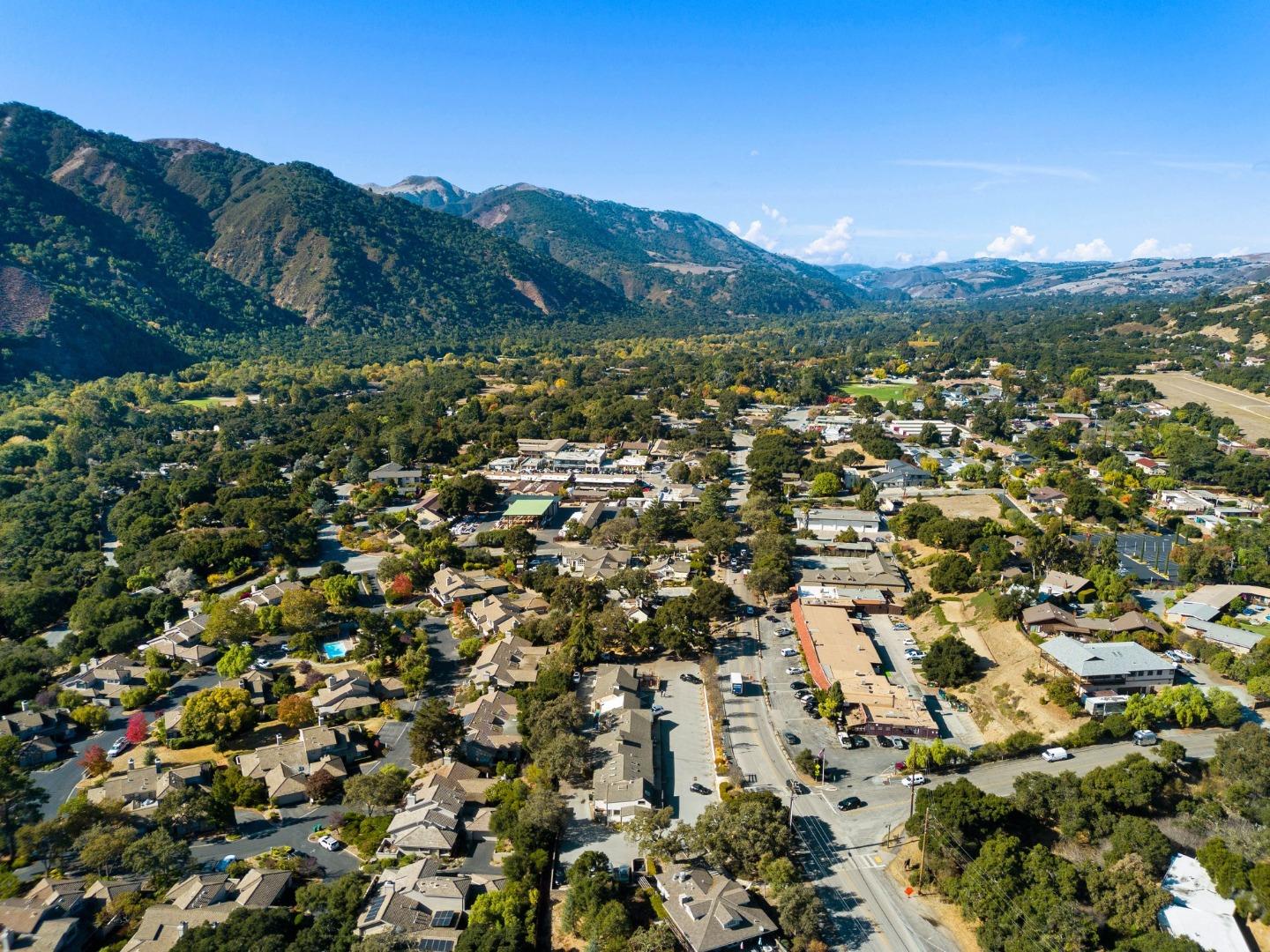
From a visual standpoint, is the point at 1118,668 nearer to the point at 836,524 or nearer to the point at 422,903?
the point at 836,524

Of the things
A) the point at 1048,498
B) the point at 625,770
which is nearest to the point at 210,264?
the point at 1048,498

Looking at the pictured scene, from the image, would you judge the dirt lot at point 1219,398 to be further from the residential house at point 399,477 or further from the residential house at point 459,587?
the residential house at point 399,477

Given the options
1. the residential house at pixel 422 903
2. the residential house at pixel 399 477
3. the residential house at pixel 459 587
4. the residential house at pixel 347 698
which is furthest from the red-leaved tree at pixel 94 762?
the residential house at pixel 399 477

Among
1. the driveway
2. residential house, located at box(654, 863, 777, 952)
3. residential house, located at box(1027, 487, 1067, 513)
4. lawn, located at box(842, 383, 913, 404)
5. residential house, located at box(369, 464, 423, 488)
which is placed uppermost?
lawn, located at box(842, 383, 913, 404)

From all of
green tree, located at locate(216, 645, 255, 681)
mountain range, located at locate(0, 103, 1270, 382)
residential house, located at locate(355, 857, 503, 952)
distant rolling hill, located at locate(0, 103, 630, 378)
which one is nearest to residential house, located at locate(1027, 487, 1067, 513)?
residential house, located at locate(355, 857, 503, 952)

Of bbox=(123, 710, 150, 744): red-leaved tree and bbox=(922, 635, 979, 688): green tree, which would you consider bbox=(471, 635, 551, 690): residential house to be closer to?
bbox=(123, 710, 150, 744): red-leaved tree

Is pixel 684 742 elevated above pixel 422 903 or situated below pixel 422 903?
below

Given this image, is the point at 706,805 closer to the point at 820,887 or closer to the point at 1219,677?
the point at 820,887
